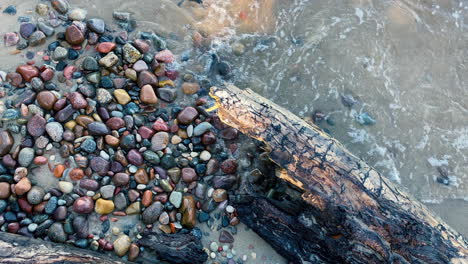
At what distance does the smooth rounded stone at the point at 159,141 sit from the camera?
3.92 meters

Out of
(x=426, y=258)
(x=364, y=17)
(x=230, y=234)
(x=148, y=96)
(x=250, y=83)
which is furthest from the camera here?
(x=364, y=17)

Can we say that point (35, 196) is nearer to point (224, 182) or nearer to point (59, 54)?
point (59, 54)

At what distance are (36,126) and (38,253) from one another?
129 centimetres

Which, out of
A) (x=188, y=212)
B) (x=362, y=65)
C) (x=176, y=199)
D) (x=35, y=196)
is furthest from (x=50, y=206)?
(x=362, y=65)

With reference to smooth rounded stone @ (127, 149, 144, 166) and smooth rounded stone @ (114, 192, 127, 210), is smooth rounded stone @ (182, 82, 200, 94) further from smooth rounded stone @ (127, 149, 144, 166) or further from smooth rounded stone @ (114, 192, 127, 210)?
smooth rounded stone @ (114, 192, 127, 210)

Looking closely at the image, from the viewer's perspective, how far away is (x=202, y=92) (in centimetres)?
→ 430

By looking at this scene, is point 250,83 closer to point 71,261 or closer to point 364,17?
point 364,17

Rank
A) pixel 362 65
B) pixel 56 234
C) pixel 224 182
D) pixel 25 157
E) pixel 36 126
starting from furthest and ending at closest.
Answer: pixel 362 65, pixel 224 182, pixel 36 126, pixel 25 157, pixel 56 234

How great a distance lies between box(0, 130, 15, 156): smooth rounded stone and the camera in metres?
3.65

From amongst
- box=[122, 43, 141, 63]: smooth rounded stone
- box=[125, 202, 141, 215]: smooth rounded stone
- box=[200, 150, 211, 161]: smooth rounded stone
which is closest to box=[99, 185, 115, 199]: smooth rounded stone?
box=[125, 202, 141, 215]: smooth rounded stone

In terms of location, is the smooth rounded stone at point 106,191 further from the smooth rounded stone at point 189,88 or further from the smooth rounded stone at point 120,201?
the smooth rounded stone at point 189,88

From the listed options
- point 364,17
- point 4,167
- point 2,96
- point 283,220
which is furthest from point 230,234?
point 364,17

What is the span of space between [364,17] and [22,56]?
388 cm

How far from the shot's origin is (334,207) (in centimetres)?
309
